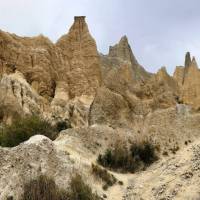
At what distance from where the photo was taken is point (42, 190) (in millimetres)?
23031

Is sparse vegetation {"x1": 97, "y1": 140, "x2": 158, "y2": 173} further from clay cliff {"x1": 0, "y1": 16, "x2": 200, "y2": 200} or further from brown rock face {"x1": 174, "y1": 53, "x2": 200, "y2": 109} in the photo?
brown rock face {"x1": 174, "y1": 53, "x2": 200, "y2": 109}

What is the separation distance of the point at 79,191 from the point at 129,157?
6.41 meters

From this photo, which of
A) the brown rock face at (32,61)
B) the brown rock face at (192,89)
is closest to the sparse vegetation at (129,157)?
the brown rock face at (192,89)

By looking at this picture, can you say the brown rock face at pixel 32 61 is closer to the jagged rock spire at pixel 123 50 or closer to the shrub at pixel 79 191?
the jagged rock spire at pixel 123 50

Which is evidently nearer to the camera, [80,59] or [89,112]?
[89,112]

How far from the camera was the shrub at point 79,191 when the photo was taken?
23.3 m

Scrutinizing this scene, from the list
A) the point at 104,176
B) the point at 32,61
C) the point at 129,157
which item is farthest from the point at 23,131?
the point at 32,61

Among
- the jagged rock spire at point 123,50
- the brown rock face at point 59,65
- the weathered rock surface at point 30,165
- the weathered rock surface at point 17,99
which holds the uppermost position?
the jagged rock spire at point 123,50

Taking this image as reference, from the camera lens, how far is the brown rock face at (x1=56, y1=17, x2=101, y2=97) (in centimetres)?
4328

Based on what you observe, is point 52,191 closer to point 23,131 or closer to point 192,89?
point 23,131

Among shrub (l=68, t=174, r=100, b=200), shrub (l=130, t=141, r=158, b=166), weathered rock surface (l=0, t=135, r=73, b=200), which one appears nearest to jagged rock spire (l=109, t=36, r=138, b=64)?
shrub (l=130, t=141, r=158, b=166)

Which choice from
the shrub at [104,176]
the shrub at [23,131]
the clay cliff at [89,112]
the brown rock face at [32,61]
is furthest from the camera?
the brown rock face at [32,61]

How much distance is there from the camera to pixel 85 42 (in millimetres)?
46656

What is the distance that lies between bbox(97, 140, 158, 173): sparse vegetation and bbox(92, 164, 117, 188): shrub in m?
1.72
